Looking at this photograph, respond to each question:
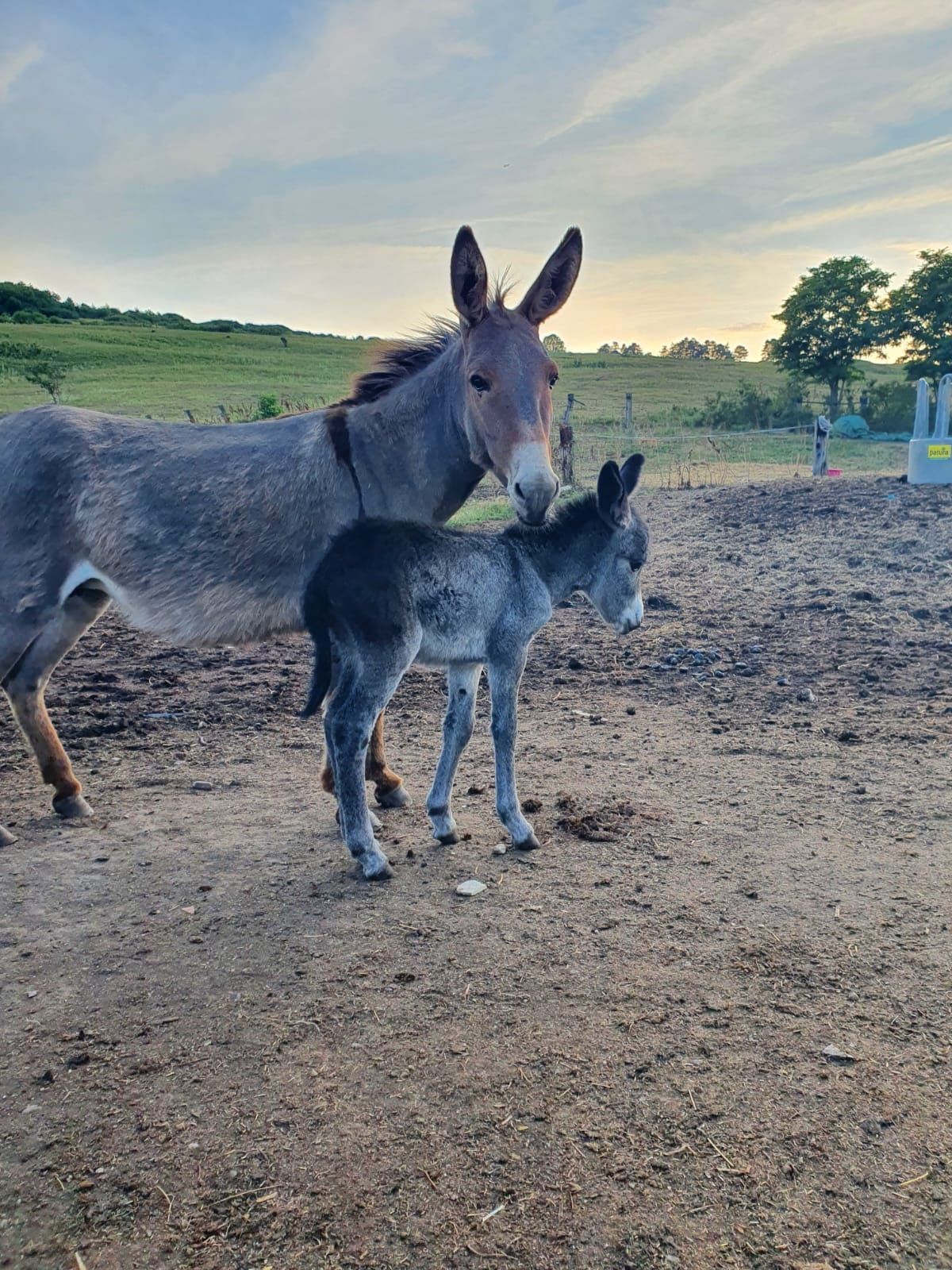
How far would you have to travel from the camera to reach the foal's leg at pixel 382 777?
5.32 m

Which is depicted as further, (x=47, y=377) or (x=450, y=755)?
(x=47, y=377)

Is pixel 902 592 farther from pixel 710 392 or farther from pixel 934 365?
pixel 710 392

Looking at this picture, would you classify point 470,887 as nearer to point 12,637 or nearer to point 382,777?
point 382,777

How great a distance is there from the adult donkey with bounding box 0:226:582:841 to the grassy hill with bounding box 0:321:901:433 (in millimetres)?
33057

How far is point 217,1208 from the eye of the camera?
2.41 m

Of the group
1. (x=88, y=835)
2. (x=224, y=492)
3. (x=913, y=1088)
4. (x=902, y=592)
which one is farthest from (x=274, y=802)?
(x=902, y=592)

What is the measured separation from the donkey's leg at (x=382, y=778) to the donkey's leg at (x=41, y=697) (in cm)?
183

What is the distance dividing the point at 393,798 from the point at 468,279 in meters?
3.19

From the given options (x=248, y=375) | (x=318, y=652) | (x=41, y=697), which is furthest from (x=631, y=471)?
(x=248, y=375)

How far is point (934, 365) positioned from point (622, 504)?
→ 53.6 metres

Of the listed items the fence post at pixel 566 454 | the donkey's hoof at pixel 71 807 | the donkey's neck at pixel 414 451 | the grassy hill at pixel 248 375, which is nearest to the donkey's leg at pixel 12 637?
the donkey's hoof at pixel 71 807

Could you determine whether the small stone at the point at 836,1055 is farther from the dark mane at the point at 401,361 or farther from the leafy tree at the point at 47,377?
the leafy tree at the point at 47,377

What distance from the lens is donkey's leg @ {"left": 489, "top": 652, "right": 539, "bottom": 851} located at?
Result: 4.65m

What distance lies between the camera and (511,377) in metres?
4.41
